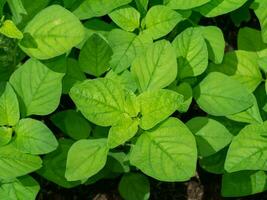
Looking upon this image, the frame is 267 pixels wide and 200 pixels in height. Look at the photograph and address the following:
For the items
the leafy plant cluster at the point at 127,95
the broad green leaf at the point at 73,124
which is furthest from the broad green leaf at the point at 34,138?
the broad green leaf at the point at 73,124

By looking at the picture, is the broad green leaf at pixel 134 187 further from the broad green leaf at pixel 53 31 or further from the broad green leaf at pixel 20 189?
the broad green leaf at pixel 53 31

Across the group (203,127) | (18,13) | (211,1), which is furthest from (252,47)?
(18,13)

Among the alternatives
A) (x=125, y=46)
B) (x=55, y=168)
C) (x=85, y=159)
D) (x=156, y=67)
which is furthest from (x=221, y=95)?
(x=55, y=168)

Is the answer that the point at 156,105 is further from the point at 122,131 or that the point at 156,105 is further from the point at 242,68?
the point at 242,68

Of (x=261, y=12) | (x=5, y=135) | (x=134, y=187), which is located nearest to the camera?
(x=5, y=135)

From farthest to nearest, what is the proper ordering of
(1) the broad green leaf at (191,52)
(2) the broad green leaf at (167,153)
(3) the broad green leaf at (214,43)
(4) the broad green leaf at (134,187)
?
1. (4) the broad green leaf at (134,187)
2. (3) the broad green leaf at (214,43)
3. (1) the broad green leaf at (191,52)
4. (2) the broad green leaf at (167,153)

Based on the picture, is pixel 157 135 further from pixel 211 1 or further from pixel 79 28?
pixel 211 1
